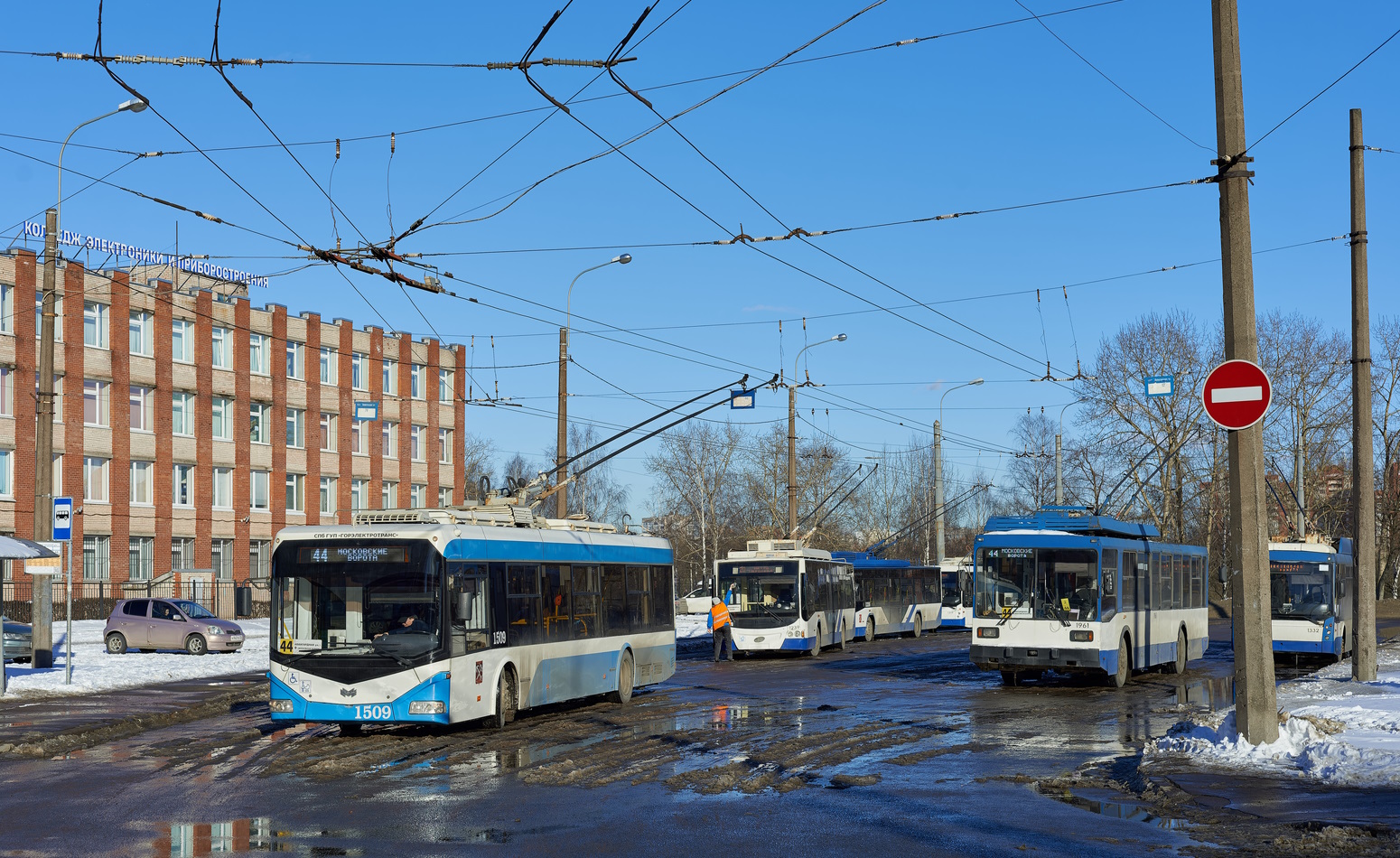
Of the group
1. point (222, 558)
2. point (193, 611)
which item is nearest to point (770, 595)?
point (193, 611)

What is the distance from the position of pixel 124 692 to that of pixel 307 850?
53.6 feet

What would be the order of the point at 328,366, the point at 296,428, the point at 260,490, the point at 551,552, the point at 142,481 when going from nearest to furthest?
the point at 551,552 < the point at 142,481 < the point at 260,490 < the point at 296,428 < the point at 328,366

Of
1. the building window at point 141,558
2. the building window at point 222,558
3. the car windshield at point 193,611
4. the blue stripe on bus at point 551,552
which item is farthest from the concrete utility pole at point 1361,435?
the building window at point 222,558

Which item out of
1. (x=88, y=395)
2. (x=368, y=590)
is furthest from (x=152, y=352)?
(x=368, y=590)

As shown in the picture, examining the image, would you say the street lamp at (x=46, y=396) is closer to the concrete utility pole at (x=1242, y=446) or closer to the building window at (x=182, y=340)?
the concrete utility pole at (x=1242, y=446)

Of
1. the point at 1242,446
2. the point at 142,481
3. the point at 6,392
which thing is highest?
the point at 6,392

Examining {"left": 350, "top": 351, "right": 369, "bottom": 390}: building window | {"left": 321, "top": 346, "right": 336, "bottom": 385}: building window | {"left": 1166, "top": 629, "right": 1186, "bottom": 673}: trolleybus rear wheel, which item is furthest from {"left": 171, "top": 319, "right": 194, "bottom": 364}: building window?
{"left": 1166, "top": 629, "right": 1186, "bottom": 673}: trolleybus rear wheel

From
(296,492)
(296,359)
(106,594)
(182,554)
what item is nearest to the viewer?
(106,594)

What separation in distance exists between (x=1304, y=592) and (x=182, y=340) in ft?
149

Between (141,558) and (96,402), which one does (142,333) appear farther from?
(141,558)

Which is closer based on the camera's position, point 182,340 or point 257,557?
point 182,340

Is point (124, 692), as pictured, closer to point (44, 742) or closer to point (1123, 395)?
point (44, 742)

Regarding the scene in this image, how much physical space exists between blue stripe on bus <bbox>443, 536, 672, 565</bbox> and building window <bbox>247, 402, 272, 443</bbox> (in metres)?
43.6

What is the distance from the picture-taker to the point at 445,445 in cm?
7600
